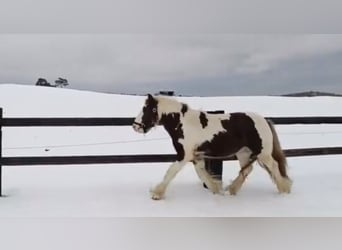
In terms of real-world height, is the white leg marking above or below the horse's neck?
below

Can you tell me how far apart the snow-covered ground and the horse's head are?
0.56 feet

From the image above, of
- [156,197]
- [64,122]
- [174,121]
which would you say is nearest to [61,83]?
[64,122]

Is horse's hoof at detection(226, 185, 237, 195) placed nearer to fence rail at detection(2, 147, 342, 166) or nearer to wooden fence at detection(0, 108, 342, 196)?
fence rail at detection(2, 147, 342, 166)

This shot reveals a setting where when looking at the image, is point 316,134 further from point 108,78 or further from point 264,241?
point 108,78

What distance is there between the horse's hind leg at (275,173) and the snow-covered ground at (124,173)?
0.14ft

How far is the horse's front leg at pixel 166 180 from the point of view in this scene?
6.67 feet

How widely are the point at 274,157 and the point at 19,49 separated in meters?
1.32

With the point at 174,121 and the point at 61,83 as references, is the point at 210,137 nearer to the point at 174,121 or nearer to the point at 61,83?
the point at 174,121

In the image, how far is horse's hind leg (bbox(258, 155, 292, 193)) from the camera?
2098mm

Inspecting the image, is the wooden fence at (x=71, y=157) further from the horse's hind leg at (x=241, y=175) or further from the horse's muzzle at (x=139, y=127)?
the horse's hind leg at (x=241, y=175)

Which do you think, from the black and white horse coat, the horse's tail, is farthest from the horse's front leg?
the horse's tail

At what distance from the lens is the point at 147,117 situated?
6.58 ft

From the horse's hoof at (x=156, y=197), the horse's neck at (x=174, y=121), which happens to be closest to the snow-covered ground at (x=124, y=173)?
the horse's hoof at (x=156, y=197)

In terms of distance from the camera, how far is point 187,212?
198cm
